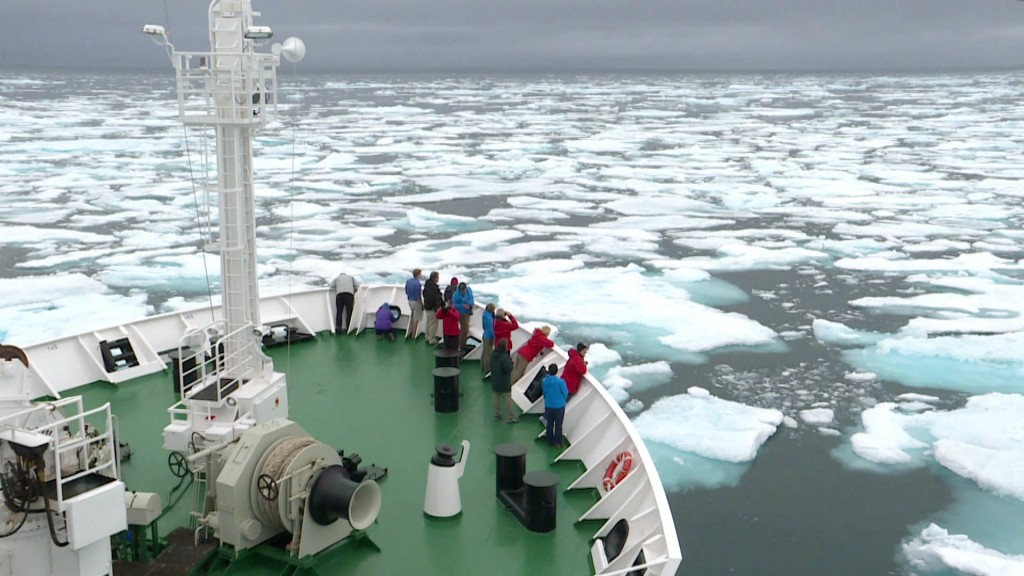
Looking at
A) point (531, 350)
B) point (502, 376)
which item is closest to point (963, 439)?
point (531, 350)

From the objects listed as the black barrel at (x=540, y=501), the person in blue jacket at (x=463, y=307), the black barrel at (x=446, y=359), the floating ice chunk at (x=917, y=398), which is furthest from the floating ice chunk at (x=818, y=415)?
the black barrel at (x=540, y=501)

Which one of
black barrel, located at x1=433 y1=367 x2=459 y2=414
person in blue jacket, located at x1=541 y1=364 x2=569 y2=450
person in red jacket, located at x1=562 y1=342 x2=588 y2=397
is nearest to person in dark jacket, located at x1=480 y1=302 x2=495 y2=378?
black barrel, located at x1=433 y1=367 x2=459 y2=414

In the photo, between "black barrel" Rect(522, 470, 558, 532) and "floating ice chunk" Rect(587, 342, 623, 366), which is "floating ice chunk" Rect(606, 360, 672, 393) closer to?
"floating ice chunk" Rect(587, 342, 623, 366)

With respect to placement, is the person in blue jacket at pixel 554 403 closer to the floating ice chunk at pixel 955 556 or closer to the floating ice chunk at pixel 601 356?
the floating ice chunk at pixel 955 556

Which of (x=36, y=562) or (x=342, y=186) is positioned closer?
(x=36, y=562)

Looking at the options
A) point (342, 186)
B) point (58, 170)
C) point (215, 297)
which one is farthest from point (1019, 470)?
point (58, 170)

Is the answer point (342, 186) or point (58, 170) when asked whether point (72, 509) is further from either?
point (58, 170)
